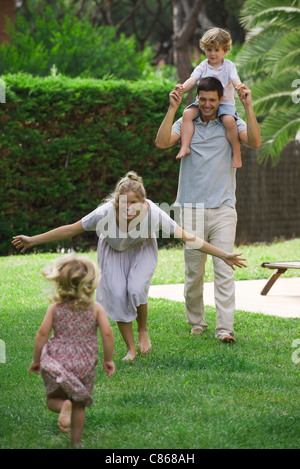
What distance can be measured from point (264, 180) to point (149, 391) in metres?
12.6

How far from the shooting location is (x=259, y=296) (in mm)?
9086

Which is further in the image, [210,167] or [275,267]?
[275,267]

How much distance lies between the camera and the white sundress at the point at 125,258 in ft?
18.0

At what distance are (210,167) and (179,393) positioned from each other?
2.30 m

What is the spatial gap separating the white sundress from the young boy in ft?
3.44

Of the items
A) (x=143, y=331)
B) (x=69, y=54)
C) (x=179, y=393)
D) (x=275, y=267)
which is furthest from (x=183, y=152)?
(x=69, y=54)

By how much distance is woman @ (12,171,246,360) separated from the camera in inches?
209

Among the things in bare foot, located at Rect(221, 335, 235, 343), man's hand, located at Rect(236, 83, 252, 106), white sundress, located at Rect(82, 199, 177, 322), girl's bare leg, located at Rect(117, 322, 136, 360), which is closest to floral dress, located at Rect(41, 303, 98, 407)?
Answer: white sundress, located at Rect(82, 199, 177, 322)

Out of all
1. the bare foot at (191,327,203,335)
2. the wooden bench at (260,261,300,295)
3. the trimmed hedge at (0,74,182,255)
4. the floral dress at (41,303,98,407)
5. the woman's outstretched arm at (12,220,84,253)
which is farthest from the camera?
the trimmed hedge at (0,74,182,255)

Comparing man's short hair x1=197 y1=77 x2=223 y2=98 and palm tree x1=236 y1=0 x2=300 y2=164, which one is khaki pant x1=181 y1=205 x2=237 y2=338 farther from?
palm tree x1=236 y1=0 x2=300 y2=164

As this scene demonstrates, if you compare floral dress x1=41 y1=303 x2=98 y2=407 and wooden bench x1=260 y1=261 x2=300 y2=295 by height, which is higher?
floral dress x1=41 y1=303 x2=98 y2=407

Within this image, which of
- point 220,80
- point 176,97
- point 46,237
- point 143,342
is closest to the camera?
point 46,237

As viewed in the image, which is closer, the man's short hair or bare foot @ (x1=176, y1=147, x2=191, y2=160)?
the man's short hair

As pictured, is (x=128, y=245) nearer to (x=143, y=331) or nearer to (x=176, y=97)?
(x=143, y=331)
